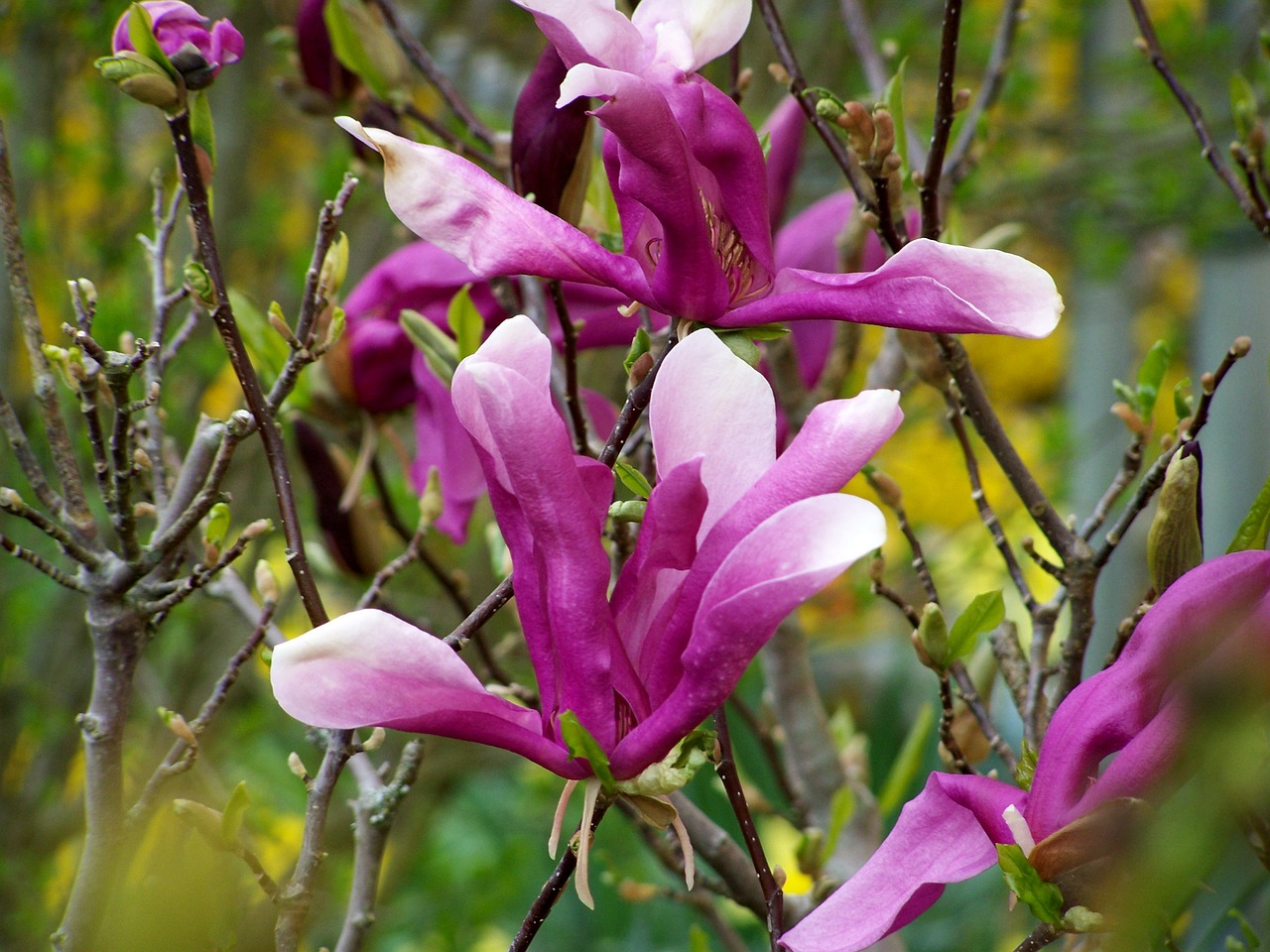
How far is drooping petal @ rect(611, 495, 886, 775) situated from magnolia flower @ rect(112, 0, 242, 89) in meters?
0.25

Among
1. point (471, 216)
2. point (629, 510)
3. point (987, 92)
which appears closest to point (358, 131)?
point (471, 216)

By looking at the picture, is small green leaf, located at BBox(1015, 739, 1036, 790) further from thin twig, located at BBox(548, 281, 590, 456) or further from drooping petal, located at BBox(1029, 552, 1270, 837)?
A: thin twig, located at BBox(548, 281, 590, 456)

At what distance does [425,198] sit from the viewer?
38cm

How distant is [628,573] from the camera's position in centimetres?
38

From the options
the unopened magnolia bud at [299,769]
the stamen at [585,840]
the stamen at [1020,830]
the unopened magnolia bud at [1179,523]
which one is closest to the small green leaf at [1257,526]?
the unopened magnolia bud at [1179,523]

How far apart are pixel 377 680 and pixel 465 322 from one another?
0.86 feet

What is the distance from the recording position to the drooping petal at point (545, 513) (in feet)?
1.10

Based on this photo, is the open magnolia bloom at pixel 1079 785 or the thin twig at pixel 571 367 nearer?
the open magnolia bloom at pixel 1079 785

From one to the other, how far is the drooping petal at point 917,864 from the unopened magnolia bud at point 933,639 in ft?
0.24

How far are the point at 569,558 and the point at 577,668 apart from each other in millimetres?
34

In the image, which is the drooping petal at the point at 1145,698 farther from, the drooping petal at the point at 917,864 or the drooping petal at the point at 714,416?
the drooping petal at the point at 714,416

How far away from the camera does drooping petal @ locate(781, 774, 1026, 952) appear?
0.37 m

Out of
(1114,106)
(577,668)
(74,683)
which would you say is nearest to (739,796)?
(577,668)

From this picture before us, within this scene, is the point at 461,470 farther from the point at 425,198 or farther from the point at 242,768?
the point at 242,768
